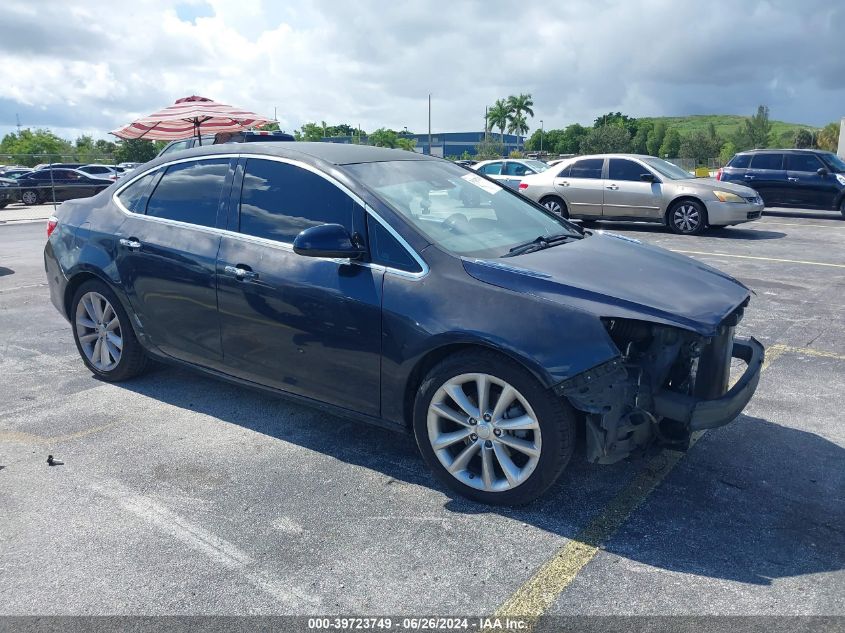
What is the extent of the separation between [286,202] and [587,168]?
11.6 meters

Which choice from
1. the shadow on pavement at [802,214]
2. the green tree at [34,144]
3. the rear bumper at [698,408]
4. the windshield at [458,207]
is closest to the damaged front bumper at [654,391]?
the rear bumper at [698,408]

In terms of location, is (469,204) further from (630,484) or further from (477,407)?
(630,484)

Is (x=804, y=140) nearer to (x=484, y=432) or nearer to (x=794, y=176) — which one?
(x=794, y=176)

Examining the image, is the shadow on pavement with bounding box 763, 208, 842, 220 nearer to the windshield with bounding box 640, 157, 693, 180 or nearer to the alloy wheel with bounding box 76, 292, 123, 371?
the windshield with bounding box 640, 157, 693, 180

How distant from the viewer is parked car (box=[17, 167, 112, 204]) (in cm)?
2673

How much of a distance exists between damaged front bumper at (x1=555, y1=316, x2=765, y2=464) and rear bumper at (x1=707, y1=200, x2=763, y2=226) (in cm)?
1067

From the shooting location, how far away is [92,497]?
352 centimetres

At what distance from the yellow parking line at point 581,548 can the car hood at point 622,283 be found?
35.4 inches

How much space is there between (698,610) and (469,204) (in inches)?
98.4

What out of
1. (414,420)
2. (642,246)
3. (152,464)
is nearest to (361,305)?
(414,420)

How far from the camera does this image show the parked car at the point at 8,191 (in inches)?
974

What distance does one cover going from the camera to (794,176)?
55.7 ft

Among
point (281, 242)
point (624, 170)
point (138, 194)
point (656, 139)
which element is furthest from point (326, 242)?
point (656, 139)

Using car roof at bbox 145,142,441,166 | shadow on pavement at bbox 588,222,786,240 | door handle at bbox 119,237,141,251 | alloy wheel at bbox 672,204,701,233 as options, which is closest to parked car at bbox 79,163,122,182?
shadow on pavement at bbox 588,222,786,240
